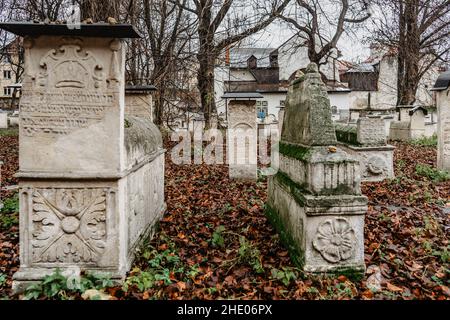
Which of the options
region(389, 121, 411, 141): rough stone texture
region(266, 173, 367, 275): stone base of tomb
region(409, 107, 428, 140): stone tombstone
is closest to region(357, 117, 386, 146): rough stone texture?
region(266, 173, 367, 275): stone base of tomb

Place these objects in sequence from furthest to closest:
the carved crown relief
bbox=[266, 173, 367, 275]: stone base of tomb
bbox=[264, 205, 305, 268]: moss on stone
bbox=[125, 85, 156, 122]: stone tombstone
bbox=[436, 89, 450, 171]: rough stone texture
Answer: bbox=[436, 89, 450, 171]: rough stone texture → bbox=[125, 85, 156, 122]: stone tombstone → bbox=[264, 205, 305, 268]: moss on stone → bbox=[266, 173, 367, 275]: stone base of tomb → the carved crown relief

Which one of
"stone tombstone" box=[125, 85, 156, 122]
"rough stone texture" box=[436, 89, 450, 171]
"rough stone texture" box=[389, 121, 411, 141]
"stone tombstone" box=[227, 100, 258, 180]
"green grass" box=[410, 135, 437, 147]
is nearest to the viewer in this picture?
"stone tombstone" box=[125, 85, 156, 122]

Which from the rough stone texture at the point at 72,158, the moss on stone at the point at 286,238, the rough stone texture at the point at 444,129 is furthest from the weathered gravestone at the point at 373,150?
the rough stone texture at the point at 72,158

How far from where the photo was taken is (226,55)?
13.3 meters

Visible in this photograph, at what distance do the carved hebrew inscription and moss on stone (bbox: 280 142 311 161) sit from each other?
6.44 feet

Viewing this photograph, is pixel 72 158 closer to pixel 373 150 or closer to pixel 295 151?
pixel 295 151

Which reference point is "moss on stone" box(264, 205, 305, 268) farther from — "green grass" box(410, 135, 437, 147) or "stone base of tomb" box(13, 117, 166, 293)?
"green grass" box(410, 135, 437, 147)

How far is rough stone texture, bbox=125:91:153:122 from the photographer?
24.5 ft

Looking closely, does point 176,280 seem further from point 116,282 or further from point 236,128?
point 236,128

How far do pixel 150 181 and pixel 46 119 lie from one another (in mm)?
1898

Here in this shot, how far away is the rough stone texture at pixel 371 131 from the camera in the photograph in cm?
817

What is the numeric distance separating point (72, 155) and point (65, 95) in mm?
545

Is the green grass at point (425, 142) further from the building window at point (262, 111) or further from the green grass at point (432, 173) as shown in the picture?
the building window at point (262, 111)
